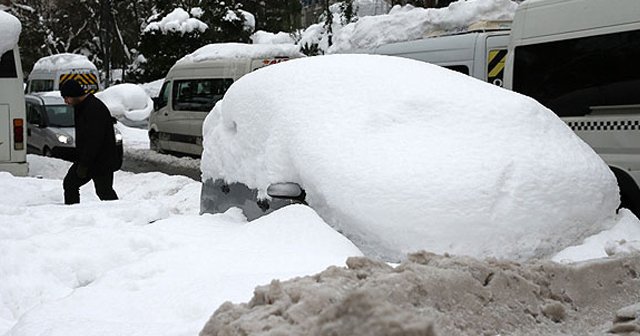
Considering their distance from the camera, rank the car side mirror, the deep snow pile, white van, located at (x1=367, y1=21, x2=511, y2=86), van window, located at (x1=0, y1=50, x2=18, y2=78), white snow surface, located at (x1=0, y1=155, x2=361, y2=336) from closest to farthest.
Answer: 1. the deep snow pile
2. white snow surface, located at (x1=0, y1=155, x2=361, y2=336)
3. the car side mirror
4. white van, located at (x1=367, y1=21, x2=511, y2=86)
5. van window, located at (x1=0, y1=50, x2=18, y2=78)

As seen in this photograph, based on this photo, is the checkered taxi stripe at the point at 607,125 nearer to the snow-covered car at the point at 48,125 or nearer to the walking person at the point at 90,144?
the walking person at the point at 90,144

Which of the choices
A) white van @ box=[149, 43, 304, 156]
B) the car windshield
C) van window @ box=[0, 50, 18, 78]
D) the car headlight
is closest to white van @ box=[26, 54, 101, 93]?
white van @ box=[149, 43, 304, 156]

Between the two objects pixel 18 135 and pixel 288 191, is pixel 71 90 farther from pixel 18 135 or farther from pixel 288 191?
pixel 288 191

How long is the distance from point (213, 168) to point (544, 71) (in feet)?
11.2

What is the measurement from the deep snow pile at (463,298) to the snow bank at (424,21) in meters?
9.63

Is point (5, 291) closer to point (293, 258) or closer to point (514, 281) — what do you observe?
point (293, 258)

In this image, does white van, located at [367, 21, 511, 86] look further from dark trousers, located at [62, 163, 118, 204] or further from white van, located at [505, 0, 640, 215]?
dark trousers, located at [62, 163, 118, 204]

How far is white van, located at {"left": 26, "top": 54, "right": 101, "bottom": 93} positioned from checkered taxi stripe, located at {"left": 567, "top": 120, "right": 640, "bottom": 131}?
23755 mm

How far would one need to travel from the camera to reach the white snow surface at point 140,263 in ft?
10.4

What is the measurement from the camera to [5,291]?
4090mm

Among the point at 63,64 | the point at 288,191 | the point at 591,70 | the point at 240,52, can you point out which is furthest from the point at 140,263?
the point at 63,64

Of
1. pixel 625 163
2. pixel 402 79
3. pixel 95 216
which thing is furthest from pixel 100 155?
pixel 625 163

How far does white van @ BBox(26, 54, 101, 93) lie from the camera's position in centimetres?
2823

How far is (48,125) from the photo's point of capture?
14047 mm
